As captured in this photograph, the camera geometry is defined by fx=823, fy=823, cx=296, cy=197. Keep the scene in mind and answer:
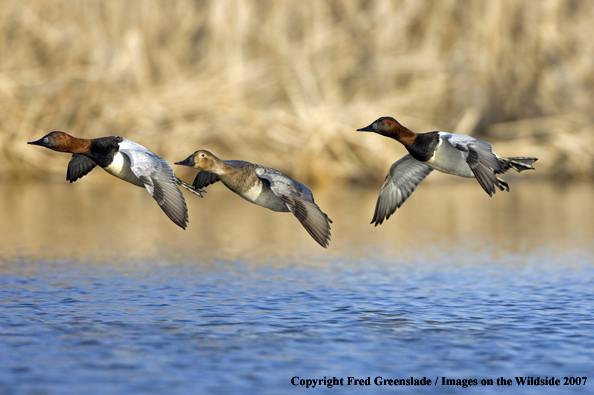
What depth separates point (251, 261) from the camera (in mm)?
11922

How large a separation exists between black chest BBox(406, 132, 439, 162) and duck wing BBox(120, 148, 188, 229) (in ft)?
8.71

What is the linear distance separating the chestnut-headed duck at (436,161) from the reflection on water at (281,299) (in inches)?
47.6

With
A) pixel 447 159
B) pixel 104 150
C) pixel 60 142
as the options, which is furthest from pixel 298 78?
pixel 104 150

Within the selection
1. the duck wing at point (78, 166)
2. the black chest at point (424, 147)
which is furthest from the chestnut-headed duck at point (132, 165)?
the black chest at point (424, 147)

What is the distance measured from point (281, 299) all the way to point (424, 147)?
2.31 metres

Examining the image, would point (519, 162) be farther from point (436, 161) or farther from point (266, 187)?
point (266, 187)

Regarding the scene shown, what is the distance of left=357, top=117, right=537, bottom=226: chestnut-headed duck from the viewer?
8.05 meters

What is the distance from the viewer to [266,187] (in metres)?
8.77

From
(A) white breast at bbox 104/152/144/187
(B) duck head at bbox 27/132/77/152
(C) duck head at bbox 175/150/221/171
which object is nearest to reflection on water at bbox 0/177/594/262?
(B) duck head at bbox 27/132/77/152

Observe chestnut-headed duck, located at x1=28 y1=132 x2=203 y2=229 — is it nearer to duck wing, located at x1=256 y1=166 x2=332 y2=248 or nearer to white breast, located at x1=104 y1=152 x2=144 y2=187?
white breast, located at x1=104 y1=152 x2=144 y2=187

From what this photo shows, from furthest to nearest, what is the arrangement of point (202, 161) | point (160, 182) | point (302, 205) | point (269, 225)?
A: 1. point (269, 225)
2. point (202, 161)
3. point (302, 205)
4. point (160, 182)

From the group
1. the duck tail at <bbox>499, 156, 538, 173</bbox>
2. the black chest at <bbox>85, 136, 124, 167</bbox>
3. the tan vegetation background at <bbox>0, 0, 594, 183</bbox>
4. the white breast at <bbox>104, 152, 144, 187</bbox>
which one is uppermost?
the tan vegetation background at <bbox>0, 0, 594, 183</bbox>

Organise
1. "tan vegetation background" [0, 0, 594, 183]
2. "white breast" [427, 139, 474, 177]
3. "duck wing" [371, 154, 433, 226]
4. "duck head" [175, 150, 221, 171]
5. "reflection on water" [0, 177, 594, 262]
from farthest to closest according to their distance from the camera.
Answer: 1. "tan vegetation background" [0, 0, 594, 183]
2. "reflection on water" [0, 177, 594, 262]
3. "duck wing" [371, 154, 433, 226]
4. "white breast" [427, 139, 474, 177]
5. "duck head" [175, 150, 221, 171]

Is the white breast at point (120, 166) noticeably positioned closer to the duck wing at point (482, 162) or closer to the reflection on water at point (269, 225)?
the duck wing at point (482, 162)
